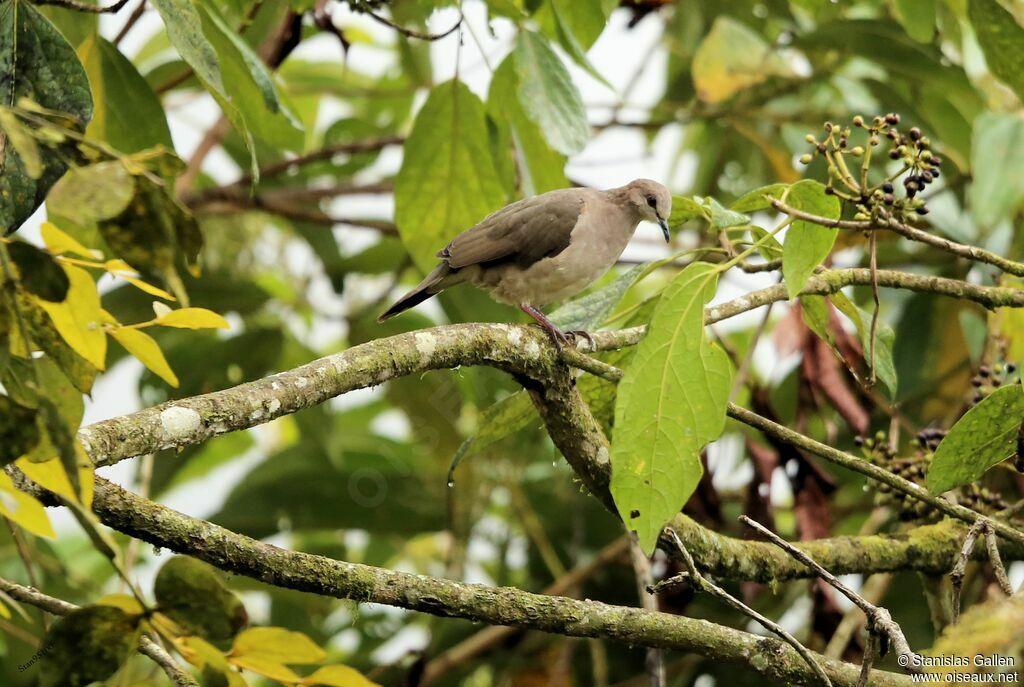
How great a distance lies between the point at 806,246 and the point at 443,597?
103 cm

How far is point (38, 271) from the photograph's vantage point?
145cm

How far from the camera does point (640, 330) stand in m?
3.01

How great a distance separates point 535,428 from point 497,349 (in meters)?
A: 2.44

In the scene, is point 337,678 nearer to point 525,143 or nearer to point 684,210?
point 684,210

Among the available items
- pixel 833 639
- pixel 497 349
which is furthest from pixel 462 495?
pixel 497 349

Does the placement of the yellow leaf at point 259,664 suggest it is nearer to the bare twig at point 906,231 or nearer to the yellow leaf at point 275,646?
the yellow leaf at point 275,646

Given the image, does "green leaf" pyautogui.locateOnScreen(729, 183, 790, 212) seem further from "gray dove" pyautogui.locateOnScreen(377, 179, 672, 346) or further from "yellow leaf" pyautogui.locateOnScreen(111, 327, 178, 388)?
"yellow leaf" pyautogui.locateOnScreen(111, 327, 178, 388)

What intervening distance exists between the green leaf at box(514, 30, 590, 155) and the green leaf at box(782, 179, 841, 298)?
649 millimetres

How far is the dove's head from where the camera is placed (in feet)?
14.4

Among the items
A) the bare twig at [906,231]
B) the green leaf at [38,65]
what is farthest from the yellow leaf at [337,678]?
the bare twig at [906,231]

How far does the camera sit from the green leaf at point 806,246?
245 centimetres

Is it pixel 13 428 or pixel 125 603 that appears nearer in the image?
pixel 13 428

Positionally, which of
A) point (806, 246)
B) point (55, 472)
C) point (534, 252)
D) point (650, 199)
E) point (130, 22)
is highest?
point (130, 22)

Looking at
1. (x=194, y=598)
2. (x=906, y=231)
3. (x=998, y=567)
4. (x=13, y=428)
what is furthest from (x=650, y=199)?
(x=13, y=428)
